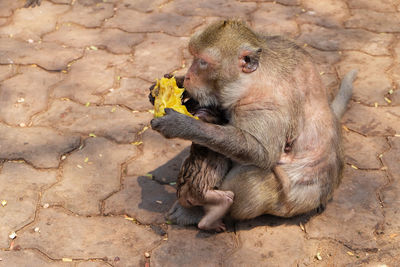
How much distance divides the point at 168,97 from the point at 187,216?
0.83m

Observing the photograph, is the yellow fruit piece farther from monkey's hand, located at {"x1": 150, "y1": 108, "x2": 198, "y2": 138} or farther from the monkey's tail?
the monkey's tail

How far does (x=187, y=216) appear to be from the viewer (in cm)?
375

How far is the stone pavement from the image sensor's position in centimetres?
360

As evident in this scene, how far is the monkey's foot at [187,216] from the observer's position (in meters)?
3.75

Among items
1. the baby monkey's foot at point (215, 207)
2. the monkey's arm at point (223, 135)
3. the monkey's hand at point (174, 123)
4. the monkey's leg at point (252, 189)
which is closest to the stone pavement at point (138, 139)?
the baby monkey's foot at point (215, 207)

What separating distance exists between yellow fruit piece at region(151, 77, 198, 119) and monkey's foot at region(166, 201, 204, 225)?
27.2 inches

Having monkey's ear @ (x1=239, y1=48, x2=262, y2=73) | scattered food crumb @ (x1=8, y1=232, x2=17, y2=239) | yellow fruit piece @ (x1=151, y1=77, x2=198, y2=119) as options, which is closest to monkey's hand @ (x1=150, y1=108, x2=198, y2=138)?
yellow fruit piece @ (x1=151, y1=77, x2=198, y2=119)

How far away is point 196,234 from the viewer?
372 centimetres

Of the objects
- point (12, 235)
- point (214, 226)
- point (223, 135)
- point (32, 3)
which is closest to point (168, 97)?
point (223, 135)

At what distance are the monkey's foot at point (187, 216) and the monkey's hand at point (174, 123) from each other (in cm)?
69

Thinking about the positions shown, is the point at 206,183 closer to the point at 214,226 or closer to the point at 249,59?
the point at 214,226

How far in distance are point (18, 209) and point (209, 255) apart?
1.37 metres

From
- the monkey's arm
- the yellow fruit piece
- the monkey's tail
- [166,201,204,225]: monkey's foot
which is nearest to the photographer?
the monkey's arm

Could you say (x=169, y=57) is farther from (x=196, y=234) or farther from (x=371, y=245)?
(x=371, y=245)
